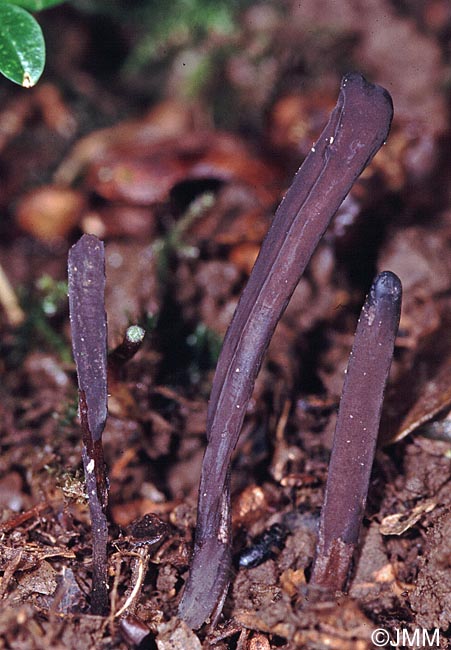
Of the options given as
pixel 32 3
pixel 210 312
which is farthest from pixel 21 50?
pixel 210 312

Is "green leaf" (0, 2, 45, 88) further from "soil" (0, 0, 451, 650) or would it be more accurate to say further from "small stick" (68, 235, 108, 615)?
"soil" (0, 0, 451, 650)

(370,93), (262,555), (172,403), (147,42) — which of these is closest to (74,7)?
(147,42)

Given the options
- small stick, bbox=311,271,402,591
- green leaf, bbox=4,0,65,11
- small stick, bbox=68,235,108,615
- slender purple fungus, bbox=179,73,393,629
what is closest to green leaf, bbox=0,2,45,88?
green leaf, bbox=4,0,65,11

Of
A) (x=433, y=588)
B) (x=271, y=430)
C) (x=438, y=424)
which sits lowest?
(x=271, y=430)

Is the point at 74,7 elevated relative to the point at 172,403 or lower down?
elevated

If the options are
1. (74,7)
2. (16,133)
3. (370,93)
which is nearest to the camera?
(370,93)

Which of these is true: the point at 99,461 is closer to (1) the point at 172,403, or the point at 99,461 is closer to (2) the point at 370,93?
(1) the point at 172,403

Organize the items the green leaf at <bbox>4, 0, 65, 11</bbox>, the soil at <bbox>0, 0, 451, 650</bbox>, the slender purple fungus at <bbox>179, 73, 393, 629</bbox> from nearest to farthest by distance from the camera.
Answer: the slender purple fungus at <bbox>179, 73, 393, 629</bbox>, the soil at <bbox>0, 0, 451, 650</bbox>, the green leaf at <bbox>4, 0, 65, 11</bbox>

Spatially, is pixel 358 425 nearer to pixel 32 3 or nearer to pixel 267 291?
pixel 267 291
